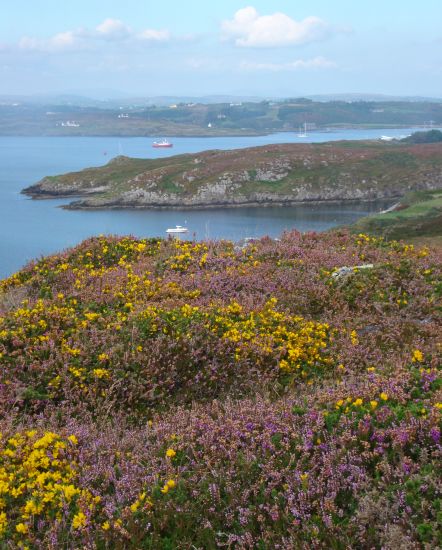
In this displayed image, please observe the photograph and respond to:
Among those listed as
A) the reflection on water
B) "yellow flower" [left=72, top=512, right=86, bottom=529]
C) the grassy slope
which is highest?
"yellow flower" [left=72, top=512, right=86, bottom=529]

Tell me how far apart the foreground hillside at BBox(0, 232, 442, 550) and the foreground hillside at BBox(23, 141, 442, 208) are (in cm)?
11959

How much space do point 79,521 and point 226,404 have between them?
206cm

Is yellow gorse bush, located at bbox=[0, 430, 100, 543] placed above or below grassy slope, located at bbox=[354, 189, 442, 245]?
above

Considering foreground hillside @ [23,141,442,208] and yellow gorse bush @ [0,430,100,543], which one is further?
foreground hillside @ [23,141,442,208]

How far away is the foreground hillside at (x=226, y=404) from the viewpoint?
4.06 meters

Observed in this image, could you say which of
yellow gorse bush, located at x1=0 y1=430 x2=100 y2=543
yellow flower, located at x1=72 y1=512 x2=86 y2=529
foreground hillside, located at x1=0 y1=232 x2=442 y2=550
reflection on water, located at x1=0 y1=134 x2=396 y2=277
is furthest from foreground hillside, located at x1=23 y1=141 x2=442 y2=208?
yellow flower, located at x1=72 y1=512 x2=86 y2=529

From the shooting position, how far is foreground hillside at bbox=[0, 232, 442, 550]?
4.06 metres

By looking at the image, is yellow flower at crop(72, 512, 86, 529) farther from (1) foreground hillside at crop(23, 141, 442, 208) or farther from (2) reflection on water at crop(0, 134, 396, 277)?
(1) foreground hillside at crop(23, 141, 442, 208)

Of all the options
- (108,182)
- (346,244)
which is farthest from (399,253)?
(108,182)

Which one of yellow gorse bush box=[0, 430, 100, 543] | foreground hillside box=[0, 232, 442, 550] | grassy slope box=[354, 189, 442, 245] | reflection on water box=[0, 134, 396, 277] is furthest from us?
reflection on water box=[0, 134, 396, 277]

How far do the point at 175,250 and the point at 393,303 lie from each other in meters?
5.69

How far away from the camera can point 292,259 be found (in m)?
11.6

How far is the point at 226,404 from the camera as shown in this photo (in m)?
5.75

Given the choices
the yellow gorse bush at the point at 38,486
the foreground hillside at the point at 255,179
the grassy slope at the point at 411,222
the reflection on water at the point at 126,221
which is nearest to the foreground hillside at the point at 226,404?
the yellow gorse bush at the point at 38,486
